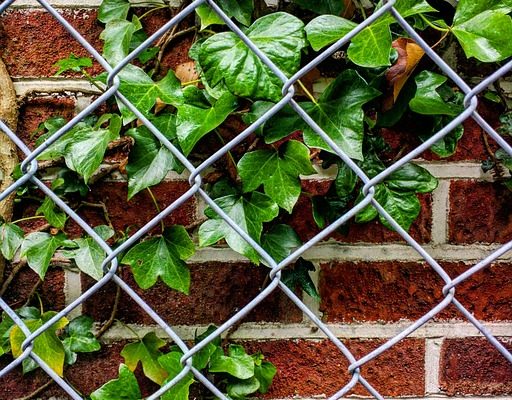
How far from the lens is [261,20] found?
44cm

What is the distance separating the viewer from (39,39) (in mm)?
572

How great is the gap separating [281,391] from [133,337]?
0.17 m

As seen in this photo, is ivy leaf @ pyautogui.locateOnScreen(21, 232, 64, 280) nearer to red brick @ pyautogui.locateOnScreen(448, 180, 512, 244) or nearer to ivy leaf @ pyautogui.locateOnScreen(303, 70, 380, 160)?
ivy leaf @ pyautogui.locateOnScreen(303, 70, 380, 160)

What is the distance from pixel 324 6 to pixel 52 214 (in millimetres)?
329

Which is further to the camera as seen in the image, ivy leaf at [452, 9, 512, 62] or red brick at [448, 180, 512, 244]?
red brick at [448, 180, 512, 244]

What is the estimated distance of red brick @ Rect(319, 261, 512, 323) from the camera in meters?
0.59

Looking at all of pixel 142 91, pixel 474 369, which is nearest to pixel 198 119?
pixel 142 91

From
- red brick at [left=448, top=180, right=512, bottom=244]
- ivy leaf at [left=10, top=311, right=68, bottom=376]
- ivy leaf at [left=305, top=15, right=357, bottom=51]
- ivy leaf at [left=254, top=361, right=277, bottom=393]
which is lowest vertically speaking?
ivy leaf at [left=254, top=361, right=277, bottom=393]

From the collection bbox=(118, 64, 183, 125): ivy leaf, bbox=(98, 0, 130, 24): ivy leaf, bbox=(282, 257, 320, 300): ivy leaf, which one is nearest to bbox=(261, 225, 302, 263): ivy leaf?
bbox=(282, 257, 320, 300): ivy leaf

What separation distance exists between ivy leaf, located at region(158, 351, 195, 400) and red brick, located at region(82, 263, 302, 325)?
7cm

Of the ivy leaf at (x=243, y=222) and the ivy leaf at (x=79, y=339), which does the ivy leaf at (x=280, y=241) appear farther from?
the ivy leaf at (x=79, y=339)

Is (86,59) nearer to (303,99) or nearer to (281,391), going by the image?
(303,99)

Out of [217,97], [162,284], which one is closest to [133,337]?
[162,284]

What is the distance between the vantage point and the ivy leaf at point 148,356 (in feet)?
1.89
